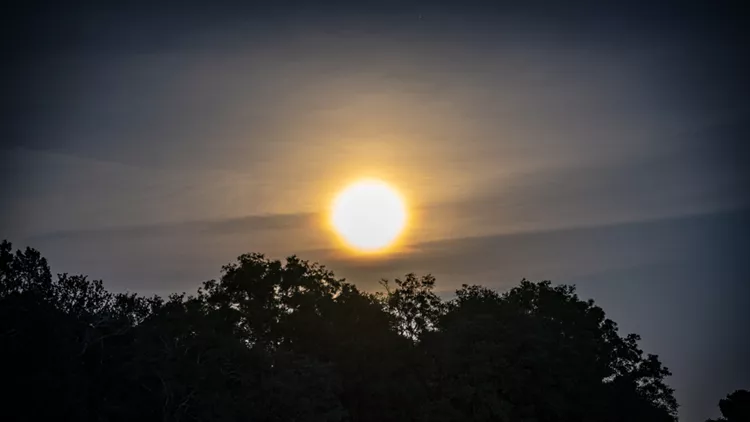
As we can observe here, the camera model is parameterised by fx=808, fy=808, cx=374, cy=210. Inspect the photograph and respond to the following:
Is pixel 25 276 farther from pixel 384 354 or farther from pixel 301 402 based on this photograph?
pixel 384 354

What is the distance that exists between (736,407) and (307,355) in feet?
144

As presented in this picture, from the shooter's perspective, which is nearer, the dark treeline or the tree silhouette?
the dark treeline

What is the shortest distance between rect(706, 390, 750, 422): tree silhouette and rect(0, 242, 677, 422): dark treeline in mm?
5913

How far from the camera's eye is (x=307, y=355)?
182 ft

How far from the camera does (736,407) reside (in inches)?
2960

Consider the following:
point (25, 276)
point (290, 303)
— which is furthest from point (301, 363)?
point (25, 276)

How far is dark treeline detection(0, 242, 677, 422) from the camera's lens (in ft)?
133

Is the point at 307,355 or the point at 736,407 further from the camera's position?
the point at 736,407

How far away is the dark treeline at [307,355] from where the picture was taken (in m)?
40.6

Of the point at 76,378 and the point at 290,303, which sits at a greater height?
the point at 290,303

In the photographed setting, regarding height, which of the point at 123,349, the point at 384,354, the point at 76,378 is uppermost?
the point at 384,354

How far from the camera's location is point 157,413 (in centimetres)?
4462

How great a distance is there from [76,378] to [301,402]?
1378 cm

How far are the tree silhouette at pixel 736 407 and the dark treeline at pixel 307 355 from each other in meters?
5.91
